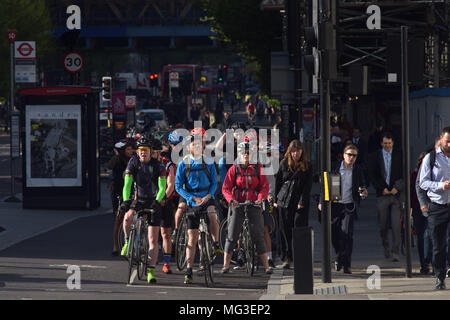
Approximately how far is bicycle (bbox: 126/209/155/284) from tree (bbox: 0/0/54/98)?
5405 centimetres

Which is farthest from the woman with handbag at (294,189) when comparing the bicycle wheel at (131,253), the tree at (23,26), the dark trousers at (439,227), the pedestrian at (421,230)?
the tree at (23,26)

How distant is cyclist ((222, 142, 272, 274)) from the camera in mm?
14555

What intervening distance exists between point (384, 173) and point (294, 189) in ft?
5.30

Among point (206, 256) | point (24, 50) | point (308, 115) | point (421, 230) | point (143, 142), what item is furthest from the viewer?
point (308, 115)

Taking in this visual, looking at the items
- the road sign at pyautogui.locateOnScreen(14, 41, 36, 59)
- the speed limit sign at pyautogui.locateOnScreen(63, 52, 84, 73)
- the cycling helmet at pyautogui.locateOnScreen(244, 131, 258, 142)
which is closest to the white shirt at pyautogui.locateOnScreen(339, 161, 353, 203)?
the cycling helmet at pyautogui.locateOnScreen(244, 131, 258, 142)

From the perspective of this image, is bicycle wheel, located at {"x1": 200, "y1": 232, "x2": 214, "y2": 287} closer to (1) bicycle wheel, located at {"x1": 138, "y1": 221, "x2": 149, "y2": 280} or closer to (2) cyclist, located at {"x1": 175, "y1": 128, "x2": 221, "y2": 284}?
(2) cyclist, located at {"x1": 175, "y1": 128, "x2": 221, "y2": 284}

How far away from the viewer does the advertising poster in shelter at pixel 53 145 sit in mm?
24297

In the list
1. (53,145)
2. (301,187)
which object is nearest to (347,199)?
(301,187)

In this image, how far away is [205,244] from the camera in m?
13.7

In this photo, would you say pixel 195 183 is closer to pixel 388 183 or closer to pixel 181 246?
pixel 181 246

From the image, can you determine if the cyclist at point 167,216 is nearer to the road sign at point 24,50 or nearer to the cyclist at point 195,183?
the cyclist at point 195,183

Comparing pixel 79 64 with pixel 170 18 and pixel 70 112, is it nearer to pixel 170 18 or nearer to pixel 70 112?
pixel 70 112

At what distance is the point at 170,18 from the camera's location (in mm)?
112000

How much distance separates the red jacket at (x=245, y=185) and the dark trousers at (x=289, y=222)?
0.78 m
